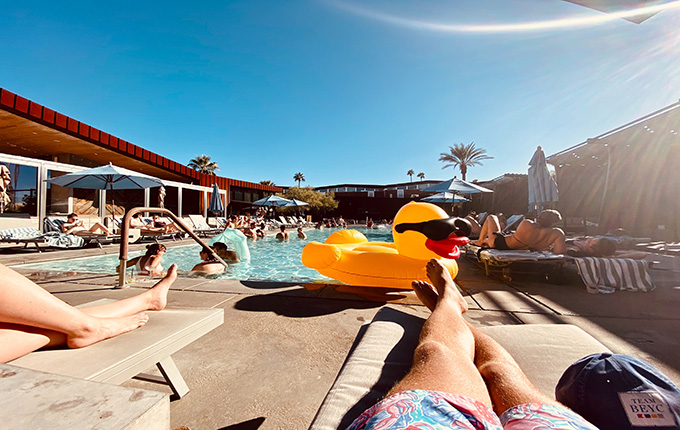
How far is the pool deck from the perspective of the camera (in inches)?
58.0

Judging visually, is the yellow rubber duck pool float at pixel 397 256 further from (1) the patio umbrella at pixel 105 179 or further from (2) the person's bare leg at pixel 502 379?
(1) the patio umbrella at pixel 105 179

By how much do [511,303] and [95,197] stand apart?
1968 centimetres

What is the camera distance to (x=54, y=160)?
14.3 metres

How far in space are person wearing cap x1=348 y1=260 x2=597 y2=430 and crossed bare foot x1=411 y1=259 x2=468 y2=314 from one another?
18.0 inches

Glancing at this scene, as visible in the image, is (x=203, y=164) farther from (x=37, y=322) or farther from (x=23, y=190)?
(x=37, y=322)

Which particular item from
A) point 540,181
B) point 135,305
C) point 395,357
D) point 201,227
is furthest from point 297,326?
point 201,227

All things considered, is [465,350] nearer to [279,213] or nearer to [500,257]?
[500,257]

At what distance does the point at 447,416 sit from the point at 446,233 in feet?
6.51

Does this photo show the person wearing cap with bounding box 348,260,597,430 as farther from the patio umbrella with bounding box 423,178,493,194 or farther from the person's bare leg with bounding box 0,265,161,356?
the patio umbrella with bounding box 423,178,493,194

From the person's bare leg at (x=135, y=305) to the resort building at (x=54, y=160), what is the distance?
17.4ft

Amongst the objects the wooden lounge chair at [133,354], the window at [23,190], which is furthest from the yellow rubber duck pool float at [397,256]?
the window at [23,190]

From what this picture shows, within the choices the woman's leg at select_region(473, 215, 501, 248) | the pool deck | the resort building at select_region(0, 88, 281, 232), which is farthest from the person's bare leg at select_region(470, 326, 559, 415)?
the resort building at select_region(0, 88, 281, 232)

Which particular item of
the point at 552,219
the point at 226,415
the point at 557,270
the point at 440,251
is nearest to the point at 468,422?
the point at 226,415

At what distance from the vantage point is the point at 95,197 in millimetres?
15047
